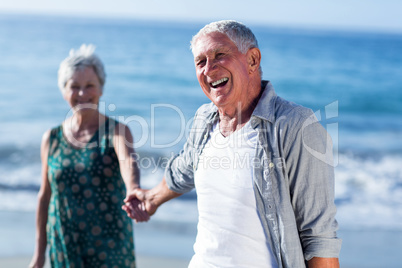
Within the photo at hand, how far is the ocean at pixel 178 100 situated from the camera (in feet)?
25.8

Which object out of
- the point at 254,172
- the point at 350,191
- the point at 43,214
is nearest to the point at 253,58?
the point at 254,172

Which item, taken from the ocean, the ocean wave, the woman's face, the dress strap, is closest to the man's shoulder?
the woman's face

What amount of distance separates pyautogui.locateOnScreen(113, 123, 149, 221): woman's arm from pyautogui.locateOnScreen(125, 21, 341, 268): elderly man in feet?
2.45

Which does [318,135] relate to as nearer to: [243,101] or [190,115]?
[243,101]

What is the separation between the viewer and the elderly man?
78.1 inches

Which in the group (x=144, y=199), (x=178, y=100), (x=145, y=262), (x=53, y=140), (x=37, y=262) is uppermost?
(x=178, y=100)

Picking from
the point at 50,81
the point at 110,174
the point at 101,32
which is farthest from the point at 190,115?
the point at 101,32

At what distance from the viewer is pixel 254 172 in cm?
206

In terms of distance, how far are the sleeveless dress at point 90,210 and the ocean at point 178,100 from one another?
2.23 metres

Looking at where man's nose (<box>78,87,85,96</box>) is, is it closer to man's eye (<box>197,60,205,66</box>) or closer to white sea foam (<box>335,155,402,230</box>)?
man's eye (<box>197,60,205,66</box>)

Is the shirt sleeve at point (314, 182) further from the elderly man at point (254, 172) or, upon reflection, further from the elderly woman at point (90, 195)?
the elderly woman at point (90, 195)

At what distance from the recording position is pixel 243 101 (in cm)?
224

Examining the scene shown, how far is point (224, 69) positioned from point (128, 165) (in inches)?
46.0

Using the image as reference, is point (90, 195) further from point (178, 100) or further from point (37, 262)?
point (178, 100)
